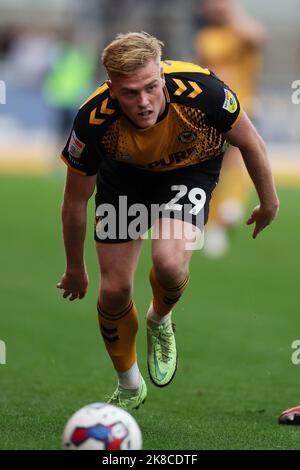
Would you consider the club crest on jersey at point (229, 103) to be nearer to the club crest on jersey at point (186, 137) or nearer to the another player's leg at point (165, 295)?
the club crest on jersey at point (186, 137)

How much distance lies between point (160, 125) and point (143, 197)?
0.53 metres

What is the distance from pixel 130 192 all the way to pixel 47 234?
8.48 m

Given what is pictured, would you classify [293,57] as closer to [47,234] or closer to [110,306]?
[47,234]

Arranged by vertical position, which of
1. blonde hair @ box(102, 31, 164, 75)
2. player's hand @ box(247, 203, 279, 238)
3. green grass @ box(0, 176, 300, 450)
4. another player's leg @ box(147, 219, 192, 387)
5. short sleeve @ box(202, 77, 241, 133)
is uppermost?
blonde hair @ box(102, 31, 164, 75)

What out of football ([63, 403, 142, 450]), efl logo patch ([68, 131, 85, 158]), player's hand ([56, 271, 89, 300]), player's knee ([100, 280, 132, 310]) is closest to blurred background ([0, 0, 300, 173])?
player's hand ([56, 271, 89, 300])

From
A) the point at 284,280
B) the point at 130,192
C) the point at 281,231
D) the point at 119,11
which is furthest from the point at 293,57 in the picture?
the point at 130,192

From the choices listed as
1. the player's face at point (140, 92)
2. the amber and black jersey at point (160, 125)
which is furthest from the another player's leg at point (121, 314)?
the player's face at point (140, 92)

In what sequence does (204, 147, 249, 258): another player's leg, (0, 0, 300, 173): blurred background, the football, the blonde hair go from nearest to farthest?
the football
the blonde hair
(204, 147, 249, 258): another player's leg
(0, 0, 300, 173): blurred background

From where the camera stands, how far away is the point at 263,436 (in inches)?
218

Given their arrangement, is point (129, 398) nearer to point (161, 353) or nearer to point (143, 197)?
point (161, 353)

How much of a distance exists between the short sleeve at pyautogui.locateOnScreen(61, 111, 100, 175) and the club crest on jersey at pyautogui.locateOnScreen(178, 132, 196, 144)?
450 millimetres

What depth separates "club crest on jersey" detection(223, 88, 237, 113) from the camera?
18.5 ft

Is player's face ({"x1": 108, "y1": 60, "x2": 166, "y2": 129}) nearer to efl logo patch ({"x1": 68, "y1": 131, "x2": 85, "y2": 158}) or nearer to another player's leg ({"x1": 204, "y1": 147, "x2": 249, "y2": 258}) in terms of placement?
efl logo patch ({"x1": 68, "y1": 131, "x2": 85, "y2": 158})

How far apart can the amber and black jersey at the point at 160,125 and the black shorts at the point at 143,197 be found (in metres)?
0.18
